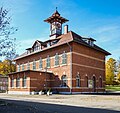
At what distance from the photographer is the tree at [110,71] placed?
221ft

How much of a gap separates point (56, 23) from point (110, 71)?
29334mm

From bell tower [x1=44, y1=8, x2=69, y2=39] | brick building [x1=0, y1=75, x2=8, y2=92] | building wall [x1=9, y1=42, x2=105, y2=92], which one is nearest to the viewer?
building wall [x1=9, y1=42, x2=105, y2=92]

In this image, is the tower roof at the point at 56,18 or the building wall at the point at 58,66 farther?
the tower roof at the point at 56,18

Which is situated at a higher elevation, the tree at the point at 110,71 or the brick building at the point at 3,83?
the tree at the point at 110,71

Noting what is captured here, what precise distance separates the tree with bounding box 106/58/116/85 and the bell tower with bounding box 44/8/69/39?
1088 inches

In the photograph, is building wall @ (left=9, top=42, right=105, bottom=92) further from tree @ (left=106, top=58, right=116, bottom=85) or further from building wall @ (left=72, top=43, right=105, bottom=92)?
tree @ (left=106, top=58, right=116, bottom=85)

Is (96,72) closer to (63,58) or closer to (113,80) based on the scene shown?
(63,58)

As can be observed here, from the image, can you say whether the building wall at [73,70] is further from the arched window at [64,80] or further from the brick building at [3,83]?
the brick building at [3,83]

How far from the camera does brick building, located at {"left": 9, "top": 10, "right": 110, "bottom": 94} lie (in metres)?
36.4

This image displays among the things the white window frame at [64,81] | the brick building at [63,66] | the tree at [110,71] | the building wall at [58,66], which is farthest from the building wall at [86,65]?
the tree at [110,71]

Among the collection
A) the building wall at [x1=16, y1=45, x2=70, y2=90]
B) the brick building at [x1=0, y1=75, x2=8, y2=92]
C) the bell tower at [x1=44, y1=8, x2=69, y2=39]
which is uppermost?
the bell tower at [x1=44, y1=8, x2=69, y2=39]

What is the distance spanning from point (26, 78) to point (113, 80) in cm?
3786

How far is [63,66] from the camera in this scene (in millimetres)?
37531

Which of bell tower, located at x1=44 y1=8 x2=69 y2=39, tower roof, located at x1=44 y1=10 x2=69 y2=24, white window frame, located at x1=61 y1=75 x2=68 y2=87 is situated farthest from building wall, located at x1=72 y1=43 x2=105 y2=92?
tower roof, located at x1=44 y1=10 x2=69 y2=24
